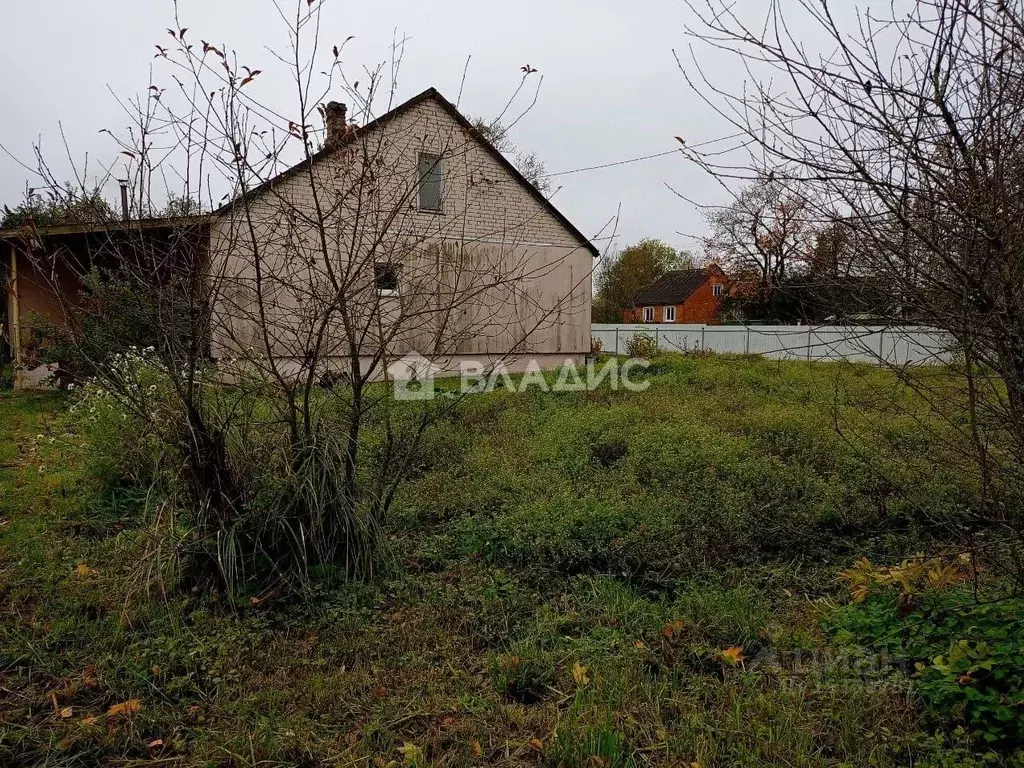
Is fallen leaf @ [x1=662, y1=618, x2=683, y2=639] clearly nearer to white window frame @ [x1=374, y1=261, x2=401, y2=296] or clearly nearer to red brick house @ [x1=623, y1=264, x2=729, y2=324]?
white window frame @ [x1=374, y1=261, x2=401, y2=296]

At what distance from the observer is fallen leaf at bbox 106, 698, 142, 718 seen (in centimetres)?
263

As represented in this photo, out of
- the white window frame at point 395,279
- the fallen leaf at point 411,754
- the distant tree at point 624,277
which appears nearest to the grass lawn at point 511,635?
the fallen leaf at point 411,754

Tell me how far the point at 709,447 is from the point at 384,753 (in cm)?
484

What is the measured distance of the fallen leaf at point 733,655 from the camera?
9.79 feet

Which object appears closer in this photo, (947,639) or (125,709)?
(125,709)

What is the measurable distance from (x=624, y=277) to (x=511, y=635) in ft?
111

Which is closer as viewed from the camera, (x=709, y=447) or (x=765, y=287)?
(x=765, y=287)

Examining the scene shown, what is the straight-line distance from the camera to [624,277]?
1412 inches

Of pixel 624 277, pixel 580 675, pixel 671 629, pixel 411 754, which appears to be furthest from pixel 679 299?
pixel 411 754

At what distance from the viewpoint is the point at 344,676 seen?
9.70 ft

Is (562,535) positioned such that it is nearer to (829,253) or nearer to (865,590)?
(865,590)

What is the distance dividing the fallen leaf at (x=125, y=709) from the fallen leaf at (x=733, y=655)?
8.30 feet

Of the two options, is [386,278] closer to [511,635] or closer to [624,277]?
[511,635]

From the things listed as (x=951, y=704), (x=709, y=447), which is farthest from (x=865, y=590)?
(x=709, y=447)
